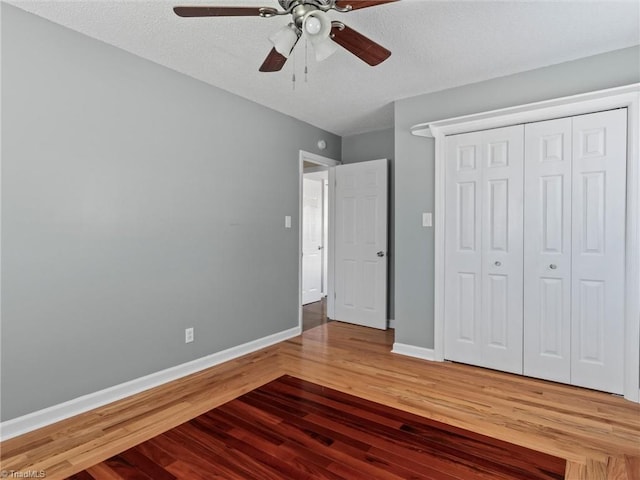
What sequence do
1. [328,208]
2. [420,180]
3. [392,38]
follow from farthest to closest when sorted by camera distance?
[328,208], [420,180], [392,38]

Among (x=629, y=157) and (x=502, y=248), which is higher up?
(x=629, y=157)

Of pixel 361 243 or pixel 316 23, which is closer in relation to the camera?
pixel 316 23

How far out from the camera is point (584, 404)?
247 cm

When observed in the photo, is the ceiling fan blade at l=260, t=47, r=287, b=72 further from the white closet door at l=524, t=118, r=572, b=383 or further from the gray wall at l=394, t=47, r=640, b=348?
the white closet door at l=524, t=118, r=572, b=383

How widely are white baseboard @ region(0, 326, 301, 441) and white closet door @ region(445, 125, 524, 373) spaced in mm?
2055

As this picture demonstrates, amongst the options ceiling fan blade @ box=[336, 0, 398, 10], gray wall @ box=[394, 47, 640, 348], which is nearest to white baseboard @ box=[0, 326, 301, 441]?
gray wall @ box=[394, 47, 640, 348]

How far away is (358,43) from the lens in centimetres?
187

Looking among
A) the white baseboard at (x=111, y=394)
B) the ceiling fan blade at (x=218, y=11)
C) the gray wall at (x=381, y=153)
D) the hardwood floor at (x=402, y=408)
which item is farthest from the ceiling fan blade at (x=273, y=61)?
the gray wall at (x=381, y=153)

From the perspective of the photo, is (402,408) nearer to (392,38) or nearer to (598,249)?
(598,249)

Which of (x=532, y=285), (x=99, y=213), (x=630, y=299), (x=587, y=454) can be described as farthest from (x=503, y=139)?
(x=99, y=213)

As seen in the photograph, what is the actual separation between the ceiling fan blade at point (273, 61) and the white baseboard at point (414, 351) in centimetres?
277

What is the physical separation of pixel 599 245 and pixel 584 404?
116 centimetres

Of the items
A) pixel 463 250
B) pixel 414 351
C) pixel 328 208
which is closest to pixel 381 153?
pixel 328 208

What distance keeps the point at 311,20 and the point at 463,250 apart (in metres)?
2.39
